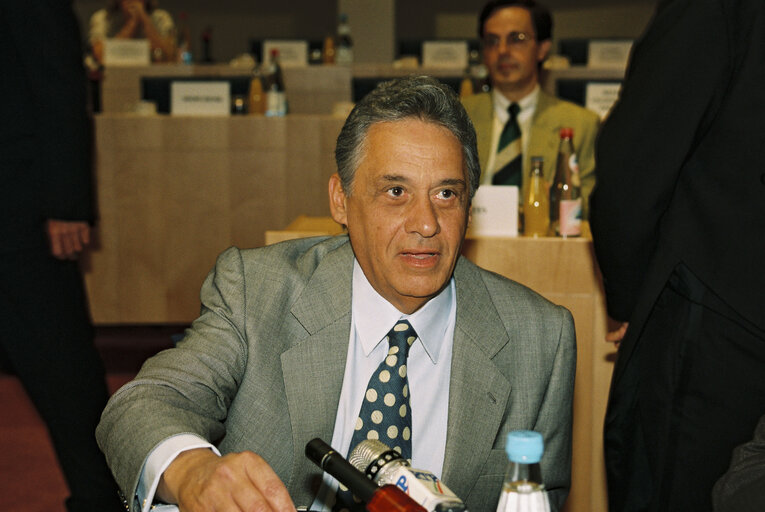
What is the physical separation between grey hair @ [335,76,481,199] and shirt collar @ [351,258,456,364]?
A: 0.63ft

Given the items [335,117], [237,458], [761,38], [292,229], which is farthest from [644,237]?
[335,117]

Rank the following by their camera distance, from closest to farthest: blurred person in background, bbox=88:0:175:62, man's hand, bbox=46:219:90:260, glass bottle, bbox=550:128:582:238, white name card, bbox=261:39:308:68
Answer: man's hand, bbox=46:219:90:260
glass bottle, bbox=550:128:582:238
blurred person in background, bbox=88:0:175:62
white name card, bbox=261:39:308:68

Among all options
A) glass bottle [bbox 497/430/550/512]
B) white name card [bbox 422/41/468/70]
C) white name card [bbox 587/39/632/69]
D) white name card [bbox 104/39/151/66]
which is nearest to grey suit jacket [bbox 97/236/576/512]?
glass bottle [bbox 497/430/550/512]

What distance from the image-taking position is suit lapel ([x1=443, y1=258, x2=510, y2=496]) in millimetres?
1470

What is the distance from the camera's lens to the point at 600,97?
5.18 m

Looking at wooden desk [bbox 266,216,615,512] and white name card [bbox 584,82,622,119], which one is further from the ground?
white name card [bbox 584,82,622,119]

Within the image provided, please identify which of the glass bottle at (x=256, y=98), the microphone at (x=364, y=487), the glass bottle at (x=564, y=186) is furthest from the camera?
the glass bottle at (x=256, y=98)

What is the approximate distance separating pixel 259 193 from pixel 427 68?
2.41m

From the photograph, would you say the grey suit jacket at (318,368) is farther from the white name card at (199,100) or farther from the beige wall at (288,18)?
the beige wall at (288,18)

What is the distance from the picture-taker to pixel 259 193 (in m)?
4.80

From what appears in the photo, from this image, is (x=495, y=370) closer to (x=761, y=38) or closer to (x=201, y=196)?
(x=761, y=38)

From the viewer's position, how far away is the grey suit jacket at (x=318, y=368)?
1461 millimetres

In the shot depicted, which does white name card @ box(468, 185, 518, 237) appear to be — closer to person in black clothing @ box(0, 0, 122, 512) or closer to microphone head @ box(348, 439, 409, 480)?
person in black clothing @ box(0, 0, 122, 512)

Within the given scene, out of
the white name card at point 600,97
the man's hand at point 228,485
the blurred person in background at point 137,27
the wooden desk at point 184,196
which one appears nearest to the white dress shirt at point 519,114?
the wooden desk at point 184,196
